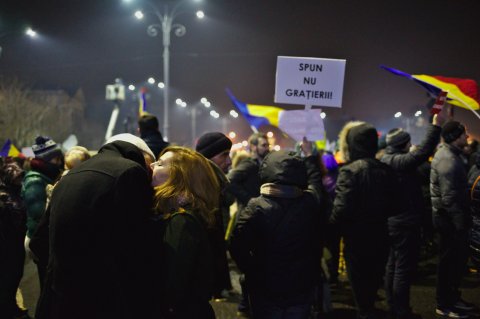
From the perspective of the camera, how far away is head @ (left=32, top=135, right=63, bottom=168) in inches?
221

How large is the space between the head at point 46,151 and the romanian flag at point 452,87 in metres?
4.75

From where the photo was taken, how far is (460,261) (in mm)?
5855

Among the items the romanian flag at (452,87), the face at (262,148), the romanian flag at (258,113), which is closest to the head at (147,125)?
the face at (262,148)

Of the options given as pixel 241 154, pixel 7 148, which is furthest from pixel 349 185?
pixel 7 148

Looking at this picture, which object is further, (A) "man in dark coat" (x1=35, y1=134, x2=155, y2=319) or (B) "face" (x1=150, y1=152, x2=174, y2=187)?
(B) "face" (x1=150, y1=152, x2=174, y2=187)

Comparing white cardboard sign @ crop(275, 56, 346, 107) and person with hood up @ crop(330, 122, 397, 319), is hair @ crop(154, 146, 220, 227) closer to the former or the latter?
person with hood up @ crop(330, 122, 397, 319)

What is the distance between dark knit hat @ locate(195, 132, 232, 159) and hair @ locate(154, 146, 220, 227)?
1971 mm

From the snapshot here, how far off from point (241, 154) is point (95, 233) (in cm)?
626

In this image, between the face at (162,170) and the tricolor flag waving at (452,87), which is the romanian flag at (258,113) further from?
the face at (162,170)

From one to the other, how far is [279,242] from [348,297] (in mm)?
3681

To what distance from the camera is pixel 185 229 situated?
2641mm

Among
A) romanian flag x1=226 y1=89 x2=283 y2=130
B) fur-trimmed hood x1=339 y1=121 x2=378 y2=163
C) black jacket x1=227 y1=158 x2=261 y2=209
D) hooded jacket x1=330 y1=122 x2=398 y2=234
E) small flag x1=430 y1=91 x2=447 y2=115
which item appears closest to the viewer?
hooded jacket x1=330 y1=122 x2=398 y2=234

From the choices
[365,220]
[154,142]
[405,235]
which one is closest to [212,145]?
[154,142]

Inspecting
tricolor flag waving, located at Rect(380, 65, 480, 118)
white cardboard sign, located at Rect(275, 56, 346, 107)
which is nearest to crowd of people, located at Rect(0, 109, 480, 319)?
white cardboard sign, located at Rect(275, 56, 346, 107)
